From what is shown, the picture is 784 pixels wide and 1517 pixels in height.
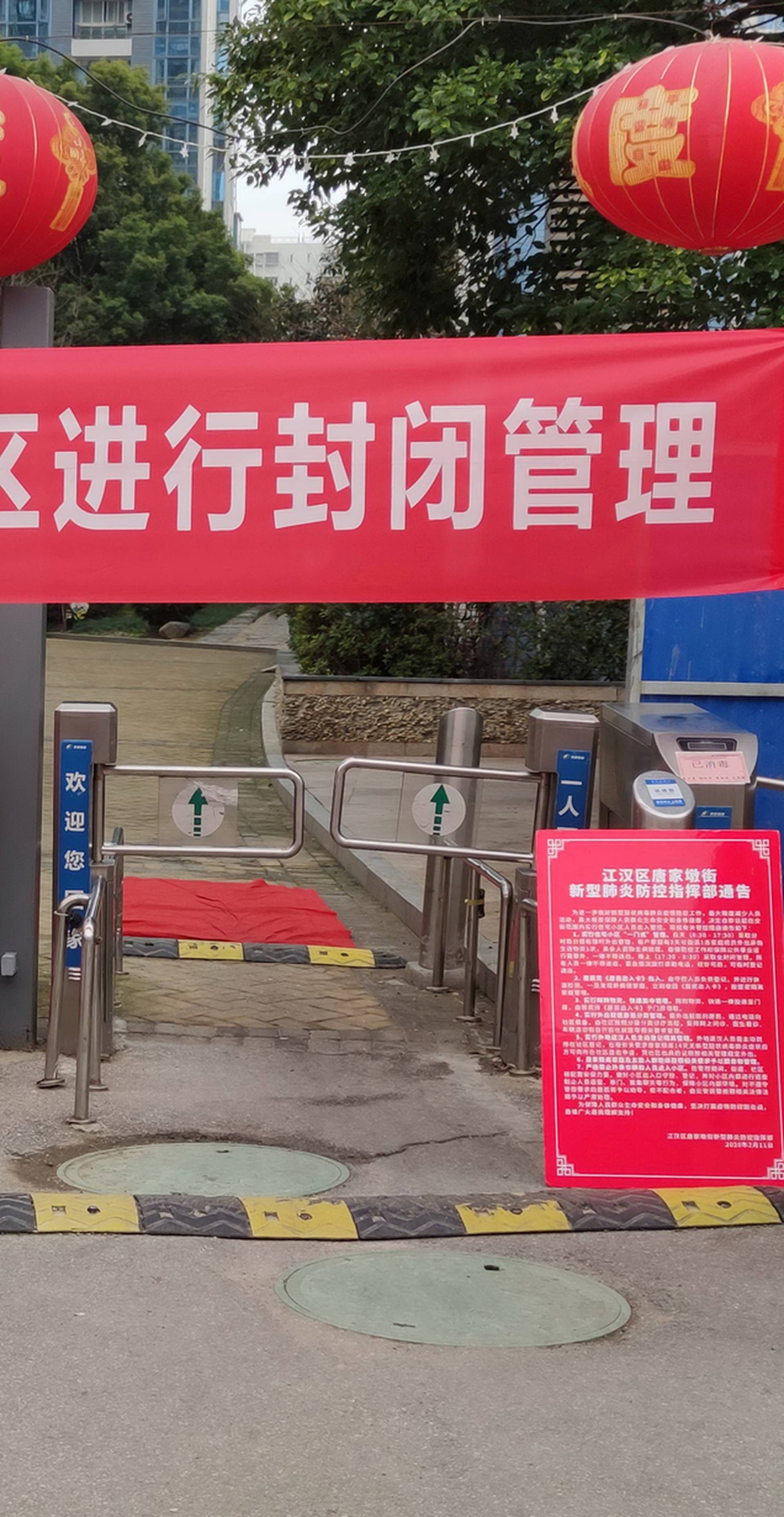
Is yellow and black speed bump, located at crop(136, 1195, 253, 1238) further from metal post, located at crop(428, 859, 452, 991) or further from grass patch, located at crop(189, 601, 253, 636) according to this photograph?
grass patch, located at crop(189, 601, 253, 636)

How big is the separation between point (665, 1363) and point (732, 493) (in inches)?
113

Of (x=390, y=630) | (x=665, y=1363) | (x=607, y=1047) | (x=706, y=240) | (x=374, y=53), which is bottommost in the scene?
(x=665, y=1363)

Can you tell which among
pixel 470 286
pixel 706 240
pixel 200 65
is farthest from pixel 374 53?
pixel 200 65

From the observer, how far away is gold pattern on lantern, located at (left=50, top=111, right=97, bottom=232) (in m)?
6.16

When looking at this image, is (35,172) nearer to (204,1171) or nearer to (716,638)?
(204,1171)

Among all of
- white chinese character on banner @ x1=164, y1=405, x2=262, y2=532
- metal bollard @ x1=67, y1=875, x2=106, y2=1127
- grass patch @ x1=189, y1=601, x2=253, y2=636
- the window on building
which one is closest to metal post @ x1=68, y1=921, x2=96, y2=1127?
metal bollard @ x1=67, y1=875, x2=106, y2=1127

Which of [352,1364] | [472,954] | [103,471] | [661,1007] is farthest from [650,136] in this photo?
[352,1364]

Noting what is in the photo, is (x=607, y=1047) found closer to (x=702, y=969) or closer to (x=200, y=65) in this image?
(x=702, y=969)

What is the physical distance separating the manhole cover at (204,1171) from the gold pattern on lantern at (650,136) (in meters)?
4.39

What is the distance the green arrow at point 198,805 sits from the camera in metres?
6.72

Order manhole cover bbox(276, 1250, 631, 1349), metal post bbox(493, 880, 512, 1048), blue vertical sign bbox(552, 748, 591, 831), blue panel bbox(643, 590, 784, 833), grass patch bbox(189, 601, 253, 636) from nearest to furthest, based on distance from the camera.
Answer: manhole cover bbox(276, 1250, 631, 1349), blue vertical sign bbox(552, 748, 591, 831), metal post bbox(493, 880, 512, 1048), blue panel bbox(643, 590, 784, 833), grass patch bbox(189, 601, 253, 636)

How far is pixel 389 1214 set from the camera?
4.80 m

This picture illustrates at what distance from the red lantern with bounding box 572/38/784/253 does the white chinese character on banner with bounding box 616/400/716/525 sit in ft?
6.63

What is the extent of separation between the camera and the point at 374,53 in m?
12.1
